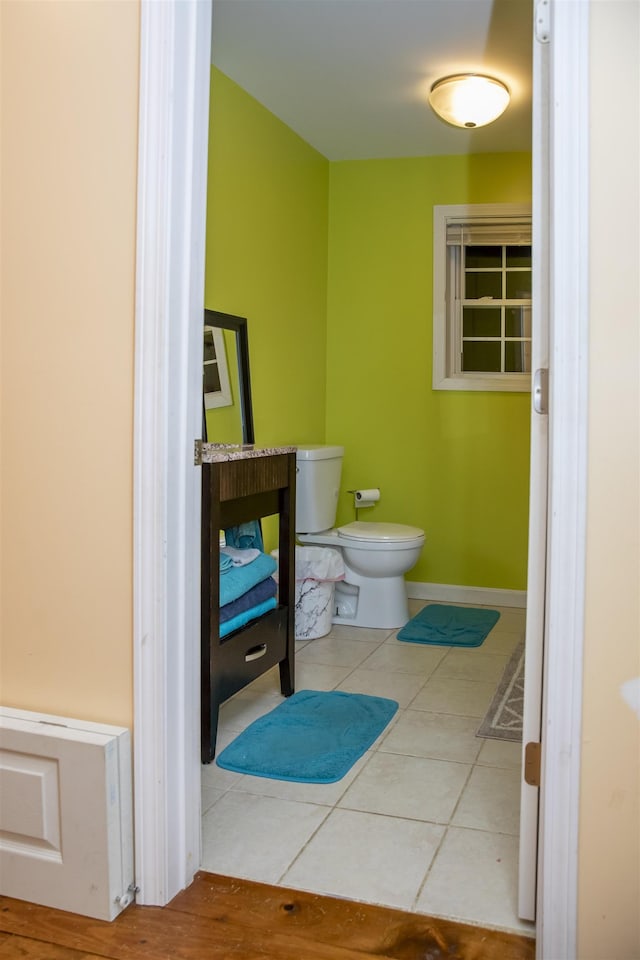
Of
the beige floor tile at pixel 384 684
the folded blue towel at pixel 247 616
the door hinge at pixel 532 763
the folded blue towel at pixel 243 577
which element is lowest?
the beige floor tile at pixel 384 684

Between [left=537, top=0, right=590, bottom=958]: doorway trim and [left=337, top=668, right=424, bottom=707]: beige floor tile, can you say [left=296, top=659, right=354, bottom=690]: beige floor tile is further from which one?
[left=537, top=0, right=590, bottom=958]: doorway trim

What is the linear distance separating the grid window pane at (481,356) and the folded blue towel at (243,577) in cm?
211

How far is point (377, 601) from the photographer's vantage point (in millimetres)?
4027

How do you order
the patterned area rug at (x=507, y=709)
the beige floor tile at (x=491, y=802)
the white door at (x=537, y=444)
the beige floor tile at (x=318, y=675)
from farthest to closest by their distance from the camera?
the beige floor tile at (x=318, y=675)
the patterned area rug at (x=507, y=709)
the beige floor tile at (x=491, y=802)
the white door at (x=537, y=444)

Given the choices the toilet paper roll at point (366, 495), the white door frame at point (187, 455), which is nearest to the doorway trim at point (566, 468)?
the white door frame at point (187, 455)

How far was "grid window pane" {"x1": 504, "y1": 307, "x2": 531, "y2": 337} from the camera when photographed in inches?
178

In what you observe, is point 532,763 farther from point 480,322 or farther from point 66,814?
point 480,322

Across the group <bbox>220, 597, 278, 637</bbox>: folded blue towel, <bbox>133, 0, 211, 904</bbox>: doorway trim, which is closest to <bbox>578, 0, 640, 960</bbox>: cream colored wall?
<bbox>133, 0, 211, 904</bbox>: doorway trim

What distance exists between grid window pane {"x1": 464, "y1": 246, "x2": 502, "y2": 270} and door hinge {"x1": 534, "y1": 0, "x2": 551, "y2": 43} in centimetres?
301

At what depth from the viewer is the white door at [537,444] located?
1.59 metres

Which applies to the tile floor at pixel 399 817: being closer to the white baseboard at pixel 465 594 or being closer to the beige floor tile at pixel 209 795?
the beige floor tile at pixel 209 795

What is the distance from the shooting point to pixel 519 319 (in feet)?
14.9

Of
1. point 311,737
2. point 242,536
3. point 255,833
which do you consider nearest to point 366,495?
point 242,536

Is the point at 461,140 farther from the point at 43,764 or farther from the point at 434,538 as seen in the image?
the point at 43,764
